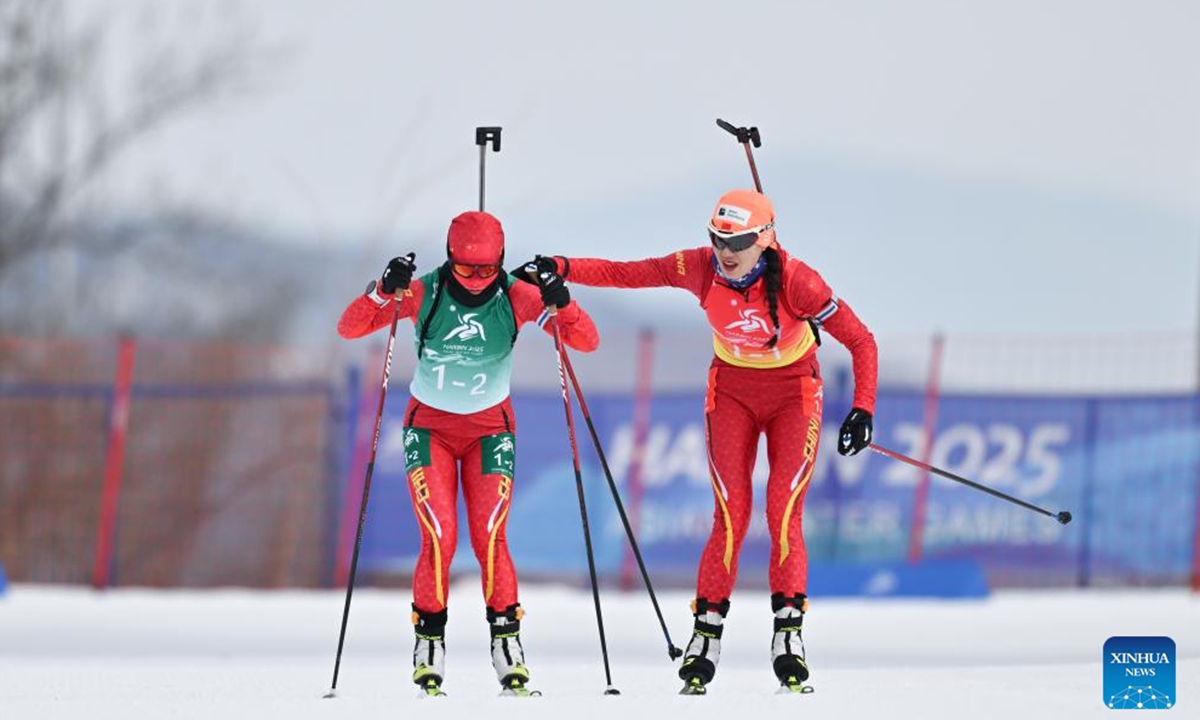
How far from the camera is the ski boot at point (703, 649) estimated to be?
7.53m

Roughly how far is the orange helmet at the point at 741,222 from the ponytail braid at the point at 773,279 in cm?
5

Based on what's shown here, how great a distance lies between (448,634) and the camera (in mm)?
12258

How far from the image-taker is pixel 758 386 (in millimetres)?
7879

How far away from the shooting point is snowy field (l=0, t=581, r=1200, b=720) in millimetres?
7039

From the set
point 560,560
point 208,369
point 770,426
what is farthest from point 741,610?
point 770,426

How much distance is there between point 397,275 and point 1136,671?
3037 millimetres

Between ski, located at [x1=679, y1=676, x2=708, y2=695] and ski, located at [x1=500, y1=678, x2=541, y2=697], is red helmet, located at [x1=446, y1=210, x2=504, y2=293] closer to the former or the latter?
ski, located at [x1=500, y1=678, x2=541, y2=697]

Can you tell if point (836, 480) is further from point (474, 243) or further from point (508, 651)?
point (474, 243)

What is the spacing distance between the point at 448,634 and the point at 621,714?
5.56m

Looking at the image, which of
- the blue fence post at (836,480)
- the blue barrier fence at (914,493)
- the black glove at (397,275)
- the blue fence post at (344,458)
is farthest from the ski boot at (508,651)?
the blue fence post at (344,458)

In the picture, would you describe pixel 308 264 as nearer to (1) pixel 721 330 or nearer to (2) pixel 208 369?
(2) pixel 208 369

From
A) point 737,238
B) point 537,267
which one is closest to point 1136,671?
point 737,238

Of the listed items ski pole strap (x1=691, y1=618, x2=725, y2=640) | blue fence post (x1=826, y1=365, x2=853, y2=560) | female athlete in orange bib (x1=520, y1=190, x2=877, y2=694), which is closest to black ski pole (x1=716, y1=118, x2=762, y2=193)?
female athlete in orange bib (x1=520, y1=190, x2=877, y2=694)

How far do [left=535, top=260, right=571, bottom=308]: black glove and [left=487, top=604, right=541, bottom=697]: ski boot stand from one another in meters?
1.21
